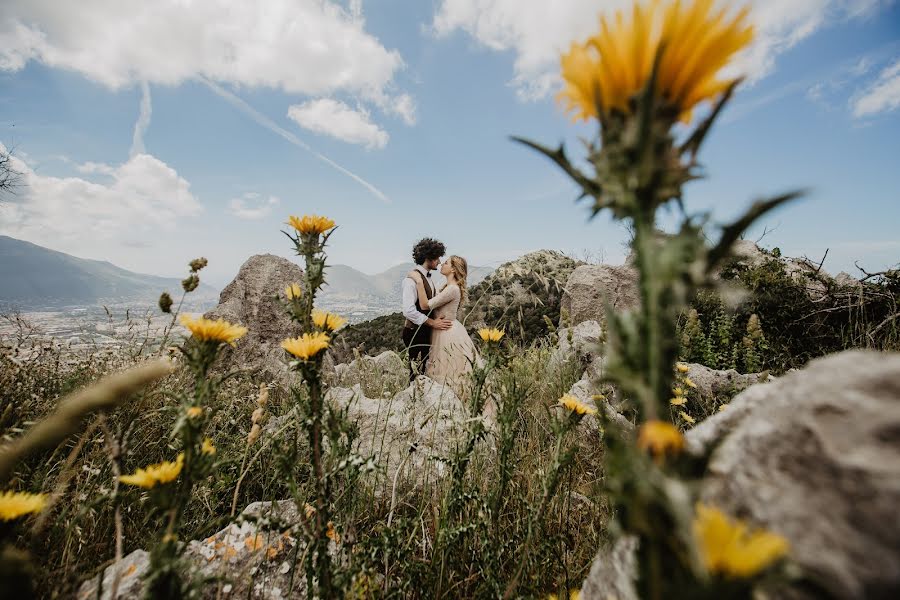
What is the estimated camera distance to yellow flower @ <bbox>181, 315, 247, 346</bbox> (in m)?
1.36

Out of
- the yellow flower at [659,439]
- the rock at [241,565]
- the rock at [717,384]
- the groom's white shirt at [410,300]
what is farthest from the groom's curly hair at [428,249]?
the yellow flower at [659,439]

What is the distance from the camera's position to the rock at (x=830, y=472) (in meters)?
0.47

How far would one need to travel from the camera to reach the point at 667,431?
0.48 m

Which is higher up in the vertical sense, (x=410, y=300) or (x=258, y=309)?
(x=410, y=300)

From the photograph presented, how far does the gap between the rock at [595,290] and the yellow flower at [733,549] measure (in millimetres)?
9489

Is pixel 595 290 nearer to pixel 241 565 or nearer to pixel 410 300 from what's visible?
pixel 410 300

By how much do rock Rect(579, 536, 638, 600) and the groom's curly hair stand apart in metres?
6.50

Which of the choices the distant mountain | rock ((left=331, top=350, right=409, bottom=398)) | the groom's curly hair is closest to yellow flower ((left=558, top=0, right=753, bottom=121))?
rock ((left=331, top=350, right=409, bottom=398))

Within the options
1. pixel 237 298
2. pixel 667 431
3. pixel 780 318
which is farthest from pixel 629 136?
pixel 237 298

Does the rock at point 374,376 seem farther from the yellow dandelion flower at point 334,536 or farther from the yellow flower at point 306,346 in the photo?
the yellow flower at point 306,346

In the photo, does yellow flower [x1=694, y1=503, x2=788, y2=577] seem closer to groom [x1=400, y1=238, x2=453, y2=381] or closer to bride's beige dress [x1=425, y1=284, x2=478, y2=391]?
bride's beige dress [x1=425, y1=284, x2=478, y2=391]

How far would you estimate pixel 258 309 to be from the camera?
759 cm

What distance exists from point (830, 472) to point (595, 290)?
10.0 m

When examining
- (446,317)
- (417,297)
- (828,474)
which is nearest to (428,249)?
(417,297)
